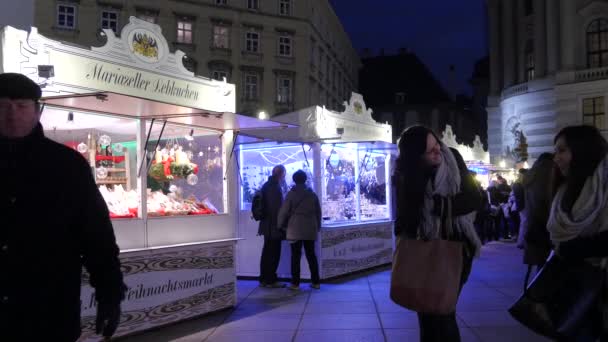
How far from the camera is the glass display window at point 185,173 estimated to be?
284 inches

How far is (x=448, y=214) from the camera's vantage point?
11.9ft

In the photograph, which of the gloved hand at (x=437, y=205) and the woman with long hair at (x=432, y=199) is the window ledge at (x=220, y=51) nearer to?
the woman with long hair at (x=432, y=199)

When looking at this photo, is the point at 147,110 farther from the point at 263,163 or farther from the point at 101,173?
the point at 263,163

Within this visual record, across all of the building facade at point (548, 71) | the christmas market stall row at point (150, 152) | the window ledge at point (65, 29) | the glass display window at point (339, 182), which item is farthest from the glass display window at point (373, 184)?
the window ledge at point (65, 29)

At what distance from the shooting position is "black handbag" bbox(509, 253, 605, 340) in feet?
10.3

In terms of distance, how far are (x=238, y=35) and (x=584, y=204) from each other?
37526mm

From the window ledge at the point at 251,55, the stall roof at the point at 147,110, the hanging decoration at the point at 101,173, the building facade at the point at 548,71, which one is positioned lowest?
the hanging decoration at the point at 101,173

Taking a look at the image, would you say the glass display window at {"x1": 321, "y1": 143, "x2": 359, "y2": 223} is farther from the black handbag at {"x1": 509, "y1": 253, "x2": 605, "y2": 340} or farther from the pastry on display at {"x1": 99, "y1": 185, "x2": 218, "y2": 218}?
the black handbag at {"x1": 509, "y1": 253, "x2": 605, "y2": 340}

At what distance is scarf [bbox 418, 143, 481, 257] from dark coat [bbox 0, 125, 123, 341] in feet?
6.08

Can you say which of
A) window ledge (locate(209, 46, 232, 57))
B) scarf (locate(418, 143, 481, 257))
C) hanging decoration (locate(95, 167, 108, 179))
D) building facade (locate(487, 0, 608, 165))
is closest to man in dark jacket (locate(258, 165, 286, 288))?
hanging decoration (locate(95, 167, 108, 179))

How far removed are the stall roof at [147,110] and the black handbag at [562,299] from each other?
12.8 ft

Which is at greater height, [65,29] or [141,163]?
[65,29]

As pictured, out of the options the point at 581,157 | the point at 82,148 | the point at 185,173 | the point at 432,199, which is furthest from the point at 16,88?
the point at 185,173

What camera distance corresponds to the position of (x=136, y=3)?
3619 centimetres
